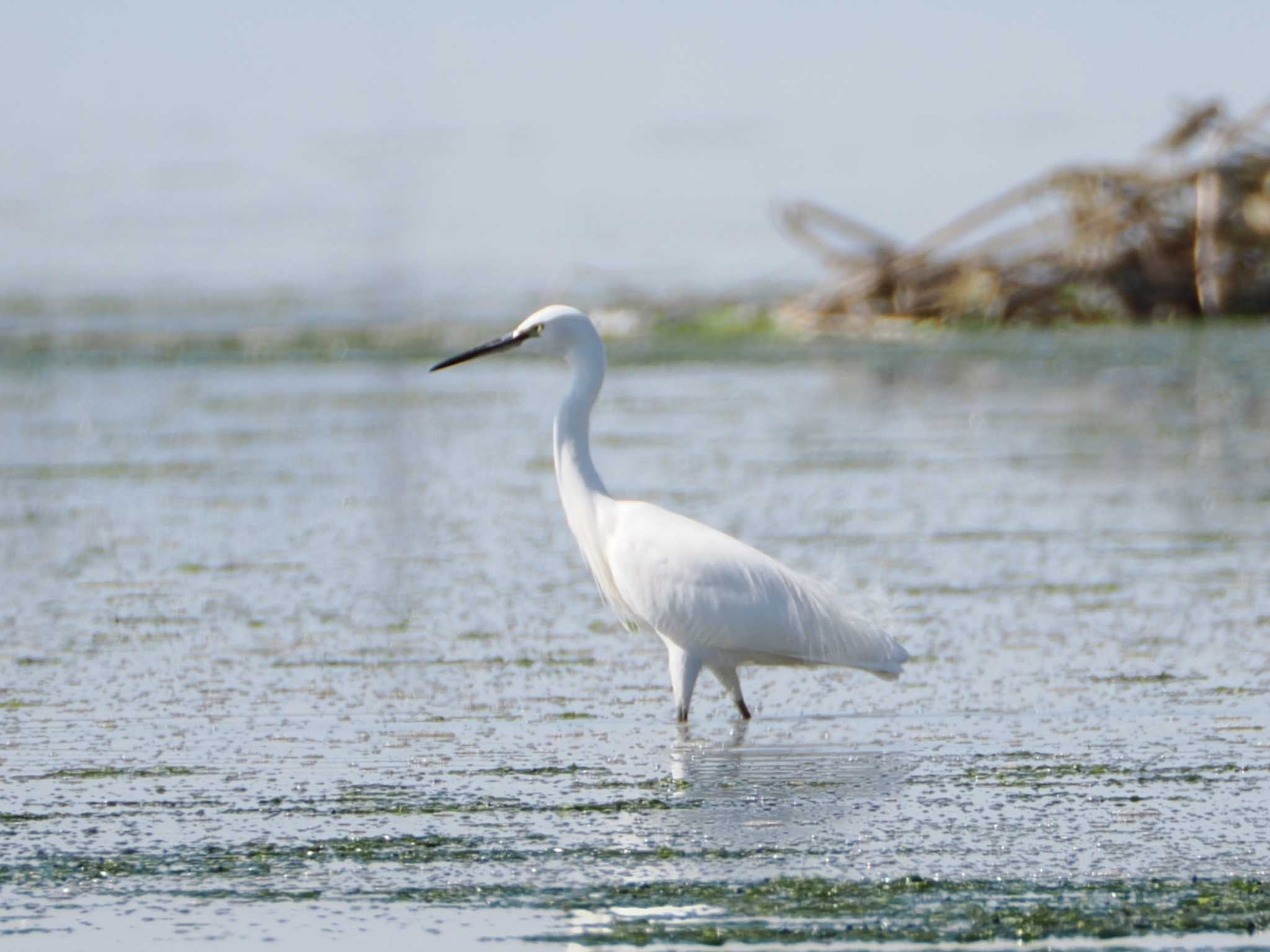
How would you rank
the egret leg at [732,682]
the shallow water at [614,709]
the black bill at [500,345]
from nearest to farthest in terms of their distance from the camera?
1. the shallow water at [614,709]
2. the egret leg at [732,682]
3. the black bill at [500,345]

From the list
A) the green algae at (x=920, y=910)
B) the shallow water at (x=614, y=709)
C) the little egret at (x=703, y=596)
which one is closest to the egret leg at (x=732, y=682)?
the little egret at (x=703, y=596)

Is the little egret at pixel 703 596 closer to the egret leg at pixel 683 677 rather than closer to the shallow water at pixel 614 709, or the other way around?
the egret leg at pixel 683 677

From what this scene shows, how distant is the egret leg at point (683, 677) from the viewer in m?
7.09

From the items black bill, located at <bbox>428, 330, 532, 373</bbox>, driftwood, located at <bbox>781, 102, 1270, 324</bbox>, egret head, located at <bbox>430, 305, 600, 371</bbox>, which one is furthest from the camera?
driftwood, located at <bbox>781, 102, 1270, 324</bbox>

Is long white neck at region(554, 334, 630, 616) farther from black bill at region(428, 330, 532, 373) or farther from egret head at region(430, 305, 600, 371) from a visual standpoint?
black bill at region(428, 330, 532, 373)

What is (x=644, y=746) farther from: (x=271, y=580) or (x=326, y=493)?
(x=326, y=493)

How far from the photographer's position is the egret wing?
705cm

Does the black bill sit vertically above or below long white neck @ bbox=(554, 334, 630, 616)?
above

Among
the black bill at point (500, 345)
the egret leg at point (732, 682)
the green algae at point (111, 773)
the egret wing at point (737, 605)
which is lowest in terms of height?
the green algae at point (111, 773)

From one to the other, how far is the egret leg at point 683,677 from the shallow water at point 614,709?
0.13 meters

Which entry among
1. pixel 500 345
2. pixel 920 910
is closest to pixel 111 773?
pixel 500 345

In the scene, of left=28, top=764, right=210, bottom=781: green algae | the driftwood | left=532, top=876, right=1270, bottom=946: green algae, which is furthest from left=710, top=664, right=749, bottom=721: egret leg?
the driftwood

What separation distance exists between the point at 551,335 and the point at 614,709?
58.3 inches

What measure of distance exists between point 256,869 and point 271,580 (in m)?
4.93
